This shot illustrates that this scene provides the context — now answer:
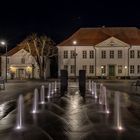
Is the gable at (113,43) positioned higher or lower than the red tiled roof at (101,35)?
lower

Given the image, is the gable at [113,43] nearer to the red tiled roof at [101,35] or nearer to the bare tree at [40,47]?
the red tiled roof at [101,35]

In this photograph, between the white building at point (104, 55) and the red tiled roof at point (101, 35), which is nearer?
the white building at point (104, 55)

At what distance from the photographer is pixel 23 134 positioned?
8.74 meters

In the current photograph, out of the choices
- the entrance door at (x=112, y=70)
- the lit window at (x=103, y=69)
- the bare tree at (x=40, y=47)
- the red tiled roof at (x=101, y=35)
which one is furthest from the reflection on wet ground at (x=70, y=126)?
the red tiled roof at (x=101, y=35)

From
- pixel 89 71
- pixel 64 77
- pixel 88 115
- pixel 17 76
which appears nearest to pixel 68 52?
pixel 89 71

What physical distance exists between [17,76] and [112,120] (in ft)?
196

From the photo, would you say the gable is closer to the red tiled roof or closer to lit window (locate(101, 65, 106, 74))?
the red tiled roof

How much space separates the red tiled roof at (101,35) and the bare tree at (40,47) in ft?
→ 10.2

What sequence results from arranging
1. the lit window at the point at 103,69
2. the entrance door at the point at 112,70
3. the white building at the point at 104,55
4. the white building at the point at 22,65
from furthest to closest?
the white building at the point at 22,65, the lit window at the point at 103,69, the entrance door at the point at 112,70, the white building at the point at 104,55

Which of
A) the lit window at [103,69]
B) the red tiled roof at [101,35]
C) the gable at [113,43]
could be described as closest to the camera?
the gable at [113,43]

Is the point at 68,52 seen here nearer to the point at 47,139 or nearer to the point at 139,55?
the point at 139,55

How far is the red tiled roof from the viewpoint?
63.8 meters

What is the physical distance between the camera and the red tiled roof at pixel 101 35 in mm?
63781

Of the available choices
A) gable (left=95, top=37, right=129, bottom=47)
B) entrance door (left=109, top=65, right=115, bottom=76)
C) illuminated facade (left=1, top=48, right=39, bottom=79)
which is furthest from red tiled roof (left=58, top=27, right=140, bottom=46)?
illuminated facade (left=1, top=48, right=39, bottom=79)
